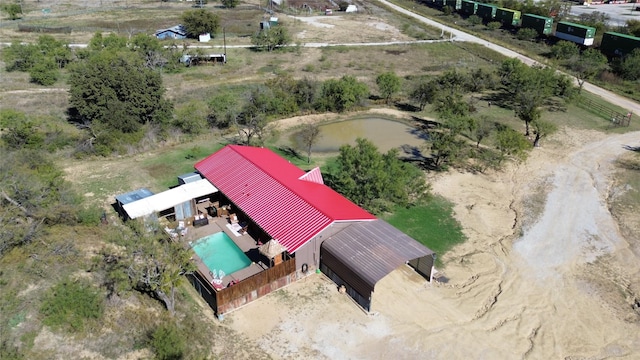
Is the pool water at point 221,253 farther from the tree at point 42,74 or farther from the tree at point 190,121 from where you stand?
the tree at point 42,74

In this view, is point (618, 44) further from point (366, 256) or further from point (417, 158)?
point (366, 256)

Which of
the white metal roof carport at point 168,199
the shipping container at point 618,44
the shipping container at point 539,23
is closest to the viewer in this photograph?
the white metal roof carport at point 168,199

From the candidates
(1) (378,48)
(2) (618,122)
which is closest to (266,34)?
(1) (378,48)

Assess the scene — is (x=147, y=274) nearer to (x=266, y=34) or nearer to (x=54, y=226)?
(x=54, y=226)

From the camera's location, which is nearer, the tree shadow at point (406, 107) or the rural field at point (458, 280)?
the rural field at point (458, 280)

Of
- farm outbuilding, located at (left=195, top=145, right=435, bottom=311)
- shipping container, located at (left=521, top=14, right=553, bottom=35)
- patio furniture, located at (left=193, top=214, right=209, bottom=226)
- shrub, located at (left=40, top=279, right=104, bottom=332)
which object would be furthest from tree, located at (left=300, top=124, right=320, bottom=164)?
shipping container, located at (left=521, top=14, right=553, bottom=35)

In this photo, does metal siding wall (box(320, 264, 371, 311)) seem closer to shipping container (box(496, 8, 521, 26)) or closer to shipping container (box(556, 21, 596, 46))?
shipping container (box(556, 21, 596, 46))

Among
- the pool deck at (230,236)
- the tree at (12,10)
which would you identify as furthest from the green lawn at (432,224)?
the tree at (12,10)
